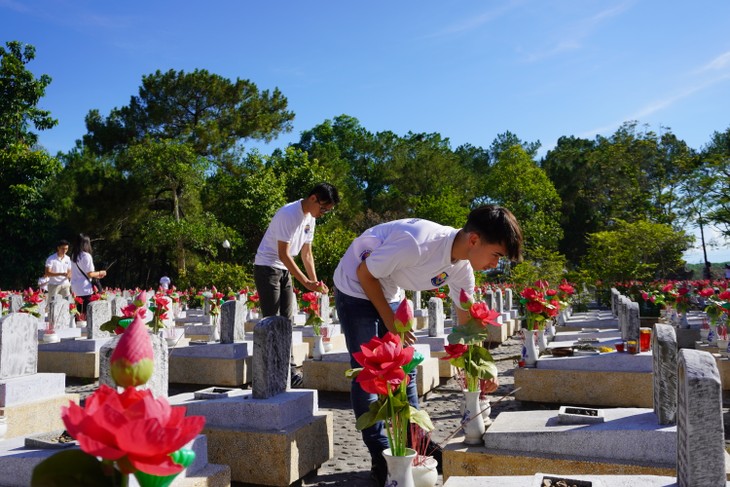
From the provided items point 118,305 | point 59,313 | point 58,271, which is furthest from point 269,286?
point 58,271

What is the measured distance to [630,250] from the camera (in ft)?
54.5

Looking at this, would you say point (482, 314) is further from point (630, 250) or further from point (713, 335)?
point (630, 250)

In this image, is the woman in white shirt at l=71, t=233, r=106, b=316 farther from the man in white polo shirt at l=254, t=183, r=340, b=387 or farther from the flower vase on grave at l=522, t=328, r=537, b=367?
the flower vase on grave at l=522, t=328, r=537, b=367

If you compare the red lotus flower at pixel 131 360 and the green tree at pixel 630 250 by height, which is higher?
the green tree at pixel 630 250

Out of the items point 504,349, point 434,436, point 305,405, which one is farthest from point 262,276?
point 504,349

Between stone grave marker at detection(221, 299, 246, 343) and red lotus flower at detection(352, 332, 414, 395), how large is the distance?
474cm

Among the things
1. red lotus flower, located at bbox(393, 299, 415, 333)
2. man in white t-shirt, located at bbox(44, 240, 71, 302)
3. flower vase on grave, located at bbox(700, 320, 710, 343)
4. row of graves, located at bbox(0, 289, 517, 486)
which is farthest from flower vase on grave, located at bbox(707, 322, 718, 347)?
man in white t-shirt, located at bbox(44, 240, 71, 302)

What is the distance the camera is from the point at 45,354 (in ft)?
26.0

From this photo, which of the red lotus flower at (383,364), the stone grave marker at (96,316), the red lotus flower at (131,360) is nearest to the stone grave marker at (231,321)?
the stone grave marker at (96,316)

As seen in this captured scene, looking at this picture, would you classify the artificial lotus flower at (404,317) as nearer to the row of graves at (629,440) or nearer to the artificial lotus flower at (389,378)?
the artificial lotus flower at (389,378)

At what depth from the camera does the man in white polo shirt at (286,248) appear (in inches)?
194

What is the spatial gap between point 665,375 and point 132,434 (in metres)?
3.04

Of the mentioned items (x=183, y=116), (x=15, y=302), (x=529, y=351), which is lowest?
(x=529, y=351)

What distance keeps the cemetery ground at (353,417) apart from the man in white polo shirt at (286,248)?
4.00 ft
